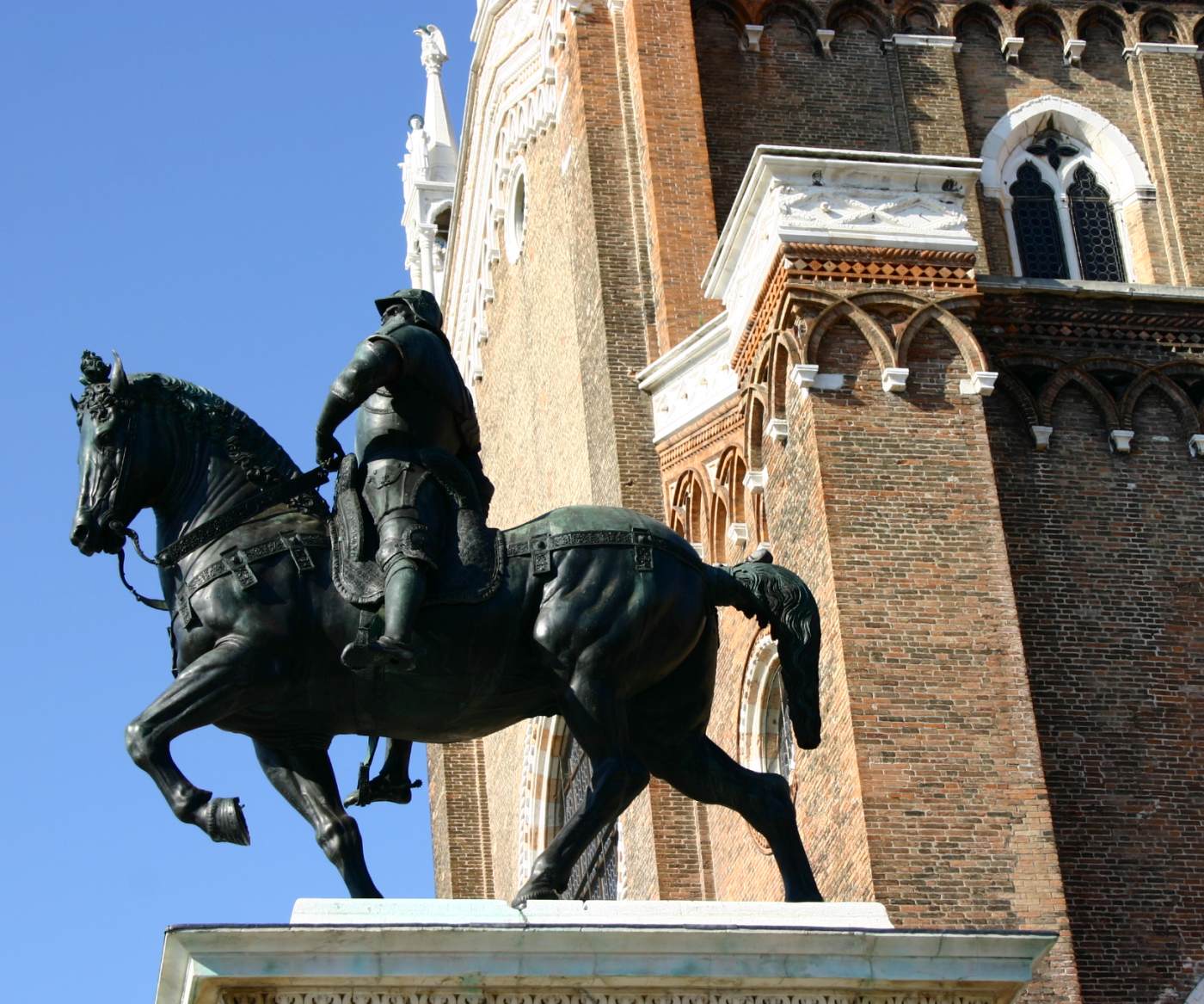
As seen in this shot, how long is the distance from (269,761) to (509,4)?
18.4 m

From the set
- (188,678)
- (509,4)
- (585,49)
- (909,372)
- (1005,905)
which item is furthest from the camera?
(509,4)

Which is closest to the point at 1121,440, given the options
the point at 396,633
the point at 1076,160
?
the point at 1076,160

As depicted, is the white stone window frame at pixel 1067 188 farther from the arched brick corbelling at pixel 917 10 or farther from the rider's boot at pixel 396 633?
the rider's boot at pixel 396 633

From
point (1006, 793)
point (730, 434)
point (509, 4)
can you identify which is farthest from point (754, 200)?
point (509, 4)

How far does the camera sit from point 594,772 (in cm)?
1264

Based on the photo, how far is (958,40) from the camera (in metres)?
27.4

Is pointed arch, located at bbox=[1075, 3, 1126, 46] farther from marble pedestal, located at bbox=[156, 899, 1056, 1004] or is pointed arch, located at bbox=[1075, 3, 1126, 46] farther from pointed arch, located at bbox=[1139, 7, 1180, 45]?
marble pedestal, located at bbox=[156, 899, 1056, 1004]

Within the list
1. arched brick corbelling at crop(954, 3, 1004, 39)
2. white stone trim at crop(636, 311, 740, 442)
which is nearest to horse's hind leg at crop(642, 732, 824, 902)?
white stone trim at crop(636, 311, 740, 442)

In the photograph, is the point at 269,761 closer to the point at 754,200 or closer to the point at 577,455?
the point at 754,200

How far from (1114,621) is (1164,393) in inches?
87.6

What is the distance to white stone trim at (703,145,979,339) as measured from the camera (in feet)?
64.5

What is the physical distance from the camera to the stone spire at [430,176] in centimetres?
3681

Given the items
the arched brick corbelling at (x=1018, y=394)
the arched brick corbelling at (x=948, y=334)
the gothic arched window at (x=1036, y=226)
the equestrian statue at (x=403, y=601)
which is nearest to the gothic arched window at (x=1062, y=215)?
the gothic arched window at (x=1036, y=226)

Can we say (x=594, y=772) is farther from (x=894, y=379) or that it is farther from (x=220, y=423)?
(x=894, y=379)
